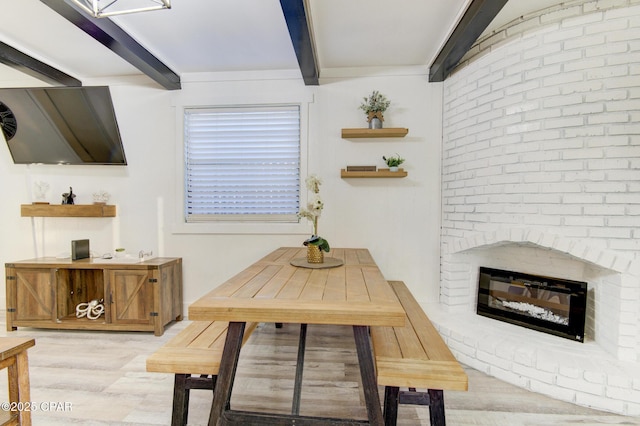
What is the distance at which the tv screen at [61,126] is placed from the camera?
2.96m

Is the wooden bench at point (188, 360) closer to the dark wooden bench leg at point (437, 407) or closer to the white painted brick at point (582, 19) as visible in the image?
the dark wooden bench leg at point (437, 407)

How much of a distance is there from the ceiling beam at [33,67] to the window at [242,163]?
1.24m

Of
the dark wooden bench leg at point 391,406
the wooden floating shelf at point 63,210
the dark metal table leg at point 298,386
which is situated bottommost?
the dark metal table leg at point 298,386

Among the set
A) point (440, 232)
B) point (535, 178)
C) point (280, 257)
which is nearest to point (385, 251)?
point (440, 232)

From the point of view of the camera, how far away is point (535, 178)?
2162 millimetres

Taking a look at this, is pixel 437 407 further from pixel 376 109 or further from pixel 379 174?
pixel 376 109

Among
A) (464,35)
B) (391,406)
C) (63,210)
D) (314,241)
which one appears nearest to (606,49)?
(464,35)

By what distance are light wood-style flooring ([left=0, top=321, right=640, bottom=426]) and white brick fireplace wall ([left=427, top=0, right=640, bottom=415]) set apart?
0.69 ft

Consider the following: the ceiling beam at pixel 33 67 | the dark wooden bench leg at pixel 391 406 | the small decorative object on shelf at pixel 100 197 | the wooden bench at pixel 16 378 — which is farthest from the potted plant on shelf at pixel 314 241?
the ceiling beam at pixel 33 67

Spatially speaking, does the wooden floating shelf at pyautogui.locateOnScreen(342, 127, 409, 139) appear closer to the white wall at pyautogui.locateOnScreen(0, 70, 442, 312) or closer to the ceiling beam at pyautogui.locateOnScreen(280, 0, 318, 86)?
the white wall at pyautogui.locateOnScreen(0, 70, 442, 312)

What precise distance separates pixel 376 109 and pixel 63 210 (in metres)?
3.33

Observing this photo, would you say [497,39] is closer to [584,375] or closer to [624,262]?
[624,262]

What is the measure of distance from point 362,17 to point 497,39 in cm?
109

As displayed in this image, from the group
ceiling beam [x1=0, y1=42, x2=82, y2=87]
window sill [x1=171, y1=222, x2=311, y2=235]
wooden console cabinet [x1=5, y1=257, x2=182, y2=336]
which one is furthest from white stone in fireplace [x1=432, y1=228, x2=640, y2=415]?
ceiling beam [x1=0, y1=42, x2=82, y2=87]
